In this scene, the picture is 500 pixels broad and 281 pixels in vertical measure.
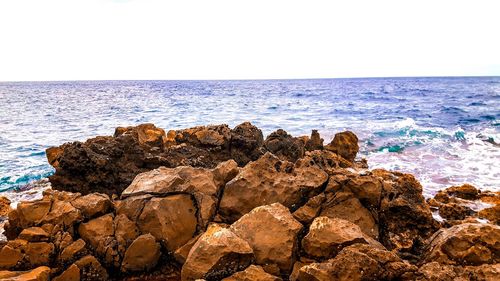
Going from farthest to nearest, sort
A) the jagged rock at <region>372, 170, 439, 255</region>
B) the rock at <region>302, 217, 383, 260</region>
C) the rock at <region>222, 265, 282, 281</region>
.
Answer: the jagged rock at <region>372, 170, 439, 255</region>
the rock at <region>302, 217, 383, 260</region>
the rock at <region>222, 265, 282, 281</region>

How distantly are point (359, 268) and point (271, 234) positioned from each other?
4.23 ft

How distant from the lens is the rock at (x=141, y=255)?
5180 mm

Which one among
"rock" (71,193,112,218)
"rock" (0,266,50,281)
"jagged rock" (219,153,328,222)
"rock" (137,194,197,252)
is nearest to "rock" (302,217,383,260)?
"jagged rock" (219,153,328,222)

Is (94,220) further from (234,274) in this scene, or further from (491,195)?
(491,195)

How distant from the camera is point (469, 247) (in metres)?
4.13

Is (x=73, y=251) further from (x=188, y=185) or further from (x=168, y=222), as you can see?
(x=188, y=185)

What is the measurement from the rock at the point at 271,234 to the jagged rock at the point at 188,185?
1018 mm

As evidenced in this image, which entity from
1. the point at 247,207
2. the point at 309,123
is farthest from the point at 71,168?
the point at 309,123

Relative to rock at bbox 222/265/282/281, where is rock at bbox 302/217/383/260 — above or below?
above

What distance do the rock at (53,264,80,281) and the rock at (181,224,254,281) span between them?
67.2 inches

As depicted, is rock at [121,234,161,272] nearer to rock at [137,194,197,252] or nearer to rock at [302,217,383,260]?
rock at [137,194,197,252]

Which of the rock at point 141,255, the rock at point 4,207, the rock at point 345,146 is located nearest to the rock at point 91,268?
the rock at point 141,255

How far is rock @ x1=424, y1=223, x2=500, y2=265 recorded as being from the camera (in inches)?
159

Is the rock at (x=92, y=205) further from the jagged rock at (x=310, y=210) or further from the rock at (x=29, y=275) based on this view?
the jagged rock at (x=310, y=210)
